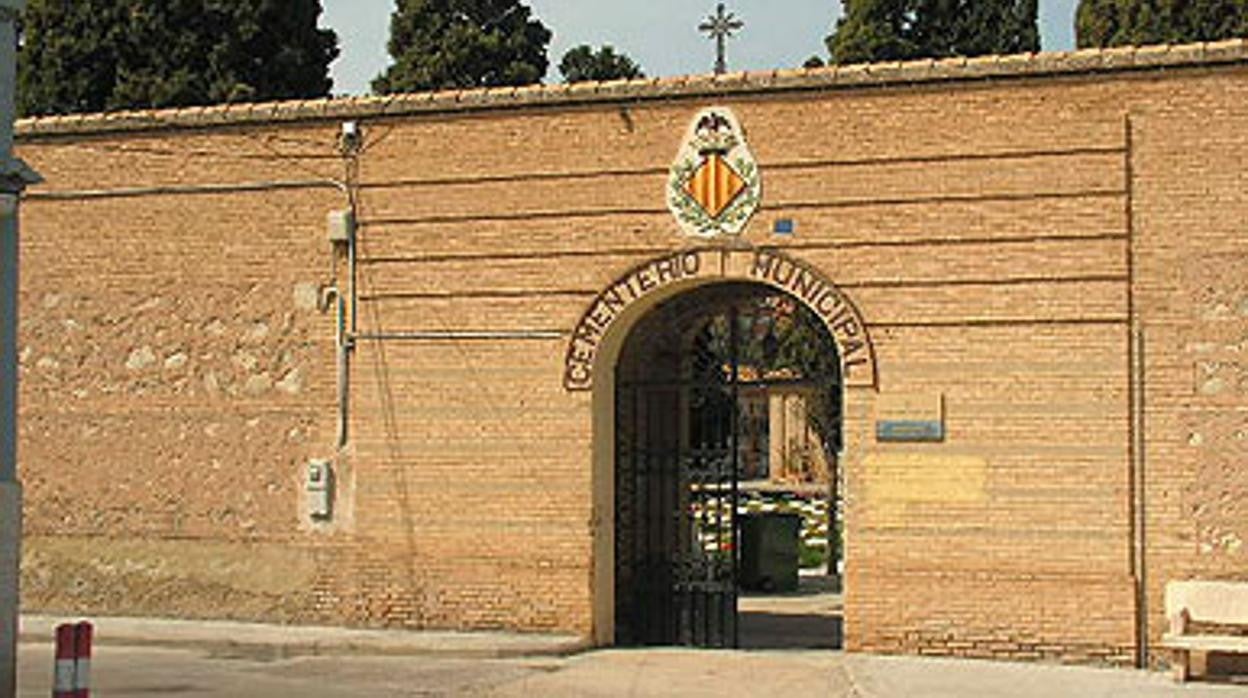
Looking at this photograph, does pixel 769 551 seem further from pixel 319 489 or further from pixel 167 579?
pixel 167 579

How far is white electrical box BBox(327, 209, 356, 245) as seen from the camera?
1526 centimetres

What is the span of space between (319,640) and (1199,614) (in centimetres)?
700

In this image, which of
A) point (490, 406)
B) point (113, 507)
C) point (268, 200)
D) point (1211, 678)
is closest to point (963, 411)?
point (1211, 678)

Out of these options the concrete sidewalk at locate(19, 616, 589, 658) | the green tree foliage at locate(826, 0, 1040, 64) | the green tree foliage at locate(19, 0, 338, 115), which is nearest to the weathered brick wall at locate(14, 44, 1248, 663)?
the concrete sidewalk at locate(19, 616, 589, 658)

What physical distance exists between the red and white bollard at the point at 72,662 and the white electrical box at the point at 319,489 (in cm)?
701

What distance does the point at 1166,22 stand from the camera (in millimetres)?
26406

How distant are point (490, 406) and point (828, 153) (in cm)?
358

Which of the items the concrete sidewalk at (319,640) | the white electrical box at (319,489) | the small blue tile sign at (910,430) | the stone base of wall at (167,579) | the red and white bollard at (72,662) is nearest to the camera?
the red and white bollard at (72,662)

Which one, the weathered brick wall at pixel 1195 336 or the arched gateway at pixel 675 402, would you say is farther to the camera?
the arched gateway at pixel 675 402

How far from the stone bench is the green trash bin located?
730 cm

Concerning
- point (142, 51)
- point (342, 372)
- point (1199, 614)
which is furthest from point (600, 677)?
point (142, 51)

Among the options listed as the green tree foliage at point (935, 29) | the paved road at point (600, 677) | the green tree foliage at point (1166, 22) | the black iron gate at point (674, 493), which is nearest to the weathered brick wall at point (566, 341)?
the paved road at point (600, 677)

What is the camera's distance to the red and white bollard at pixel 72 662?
8109 mm

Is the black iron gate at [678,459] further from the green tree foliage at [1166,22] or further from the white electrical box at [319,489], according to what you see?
the green tree foliage at [1166,22]
